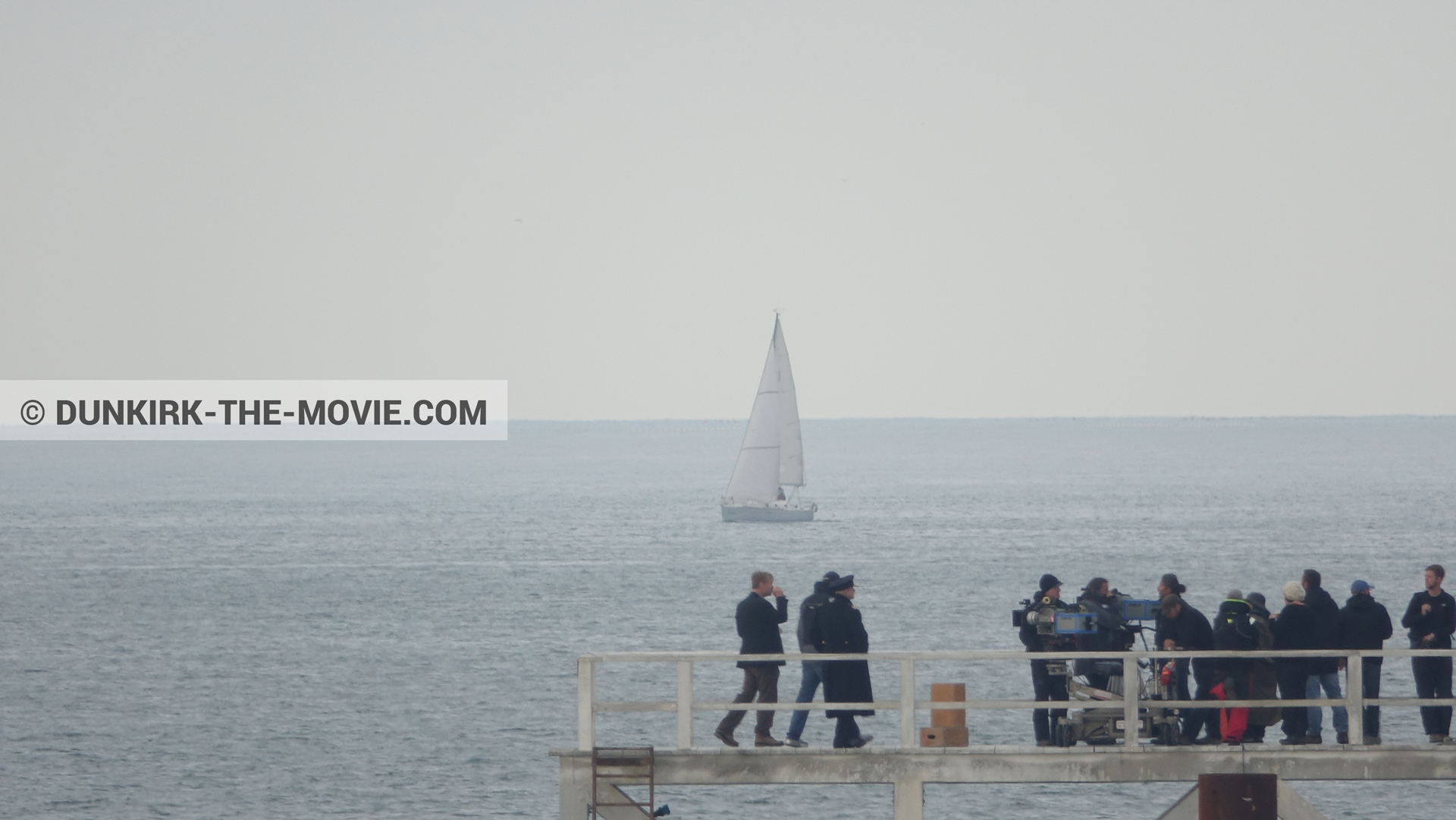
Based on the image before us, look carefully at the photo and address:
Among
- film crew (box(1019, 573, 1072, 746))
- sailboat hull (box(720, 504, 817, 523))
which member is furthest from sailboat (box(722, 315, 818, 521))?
film crew (box(1019, 573, 1072, 746))

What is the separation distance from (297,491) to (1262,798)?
578 feet

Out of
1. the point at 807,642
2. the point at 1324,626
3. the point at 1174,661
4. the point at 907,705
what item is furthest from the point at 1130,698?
the point at 807,642

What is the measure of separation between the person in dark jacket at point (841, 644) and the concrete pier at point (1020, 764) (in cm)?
52

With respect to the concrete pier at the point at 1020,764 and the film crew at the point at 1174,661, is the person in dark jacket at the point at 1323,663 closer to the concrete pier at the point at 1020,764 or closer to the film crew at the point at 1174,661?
the concrete pier at the point at 1020,764

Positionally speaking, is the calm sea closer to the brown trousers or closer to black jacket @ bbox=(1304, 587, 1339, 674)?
black jacket @ bbox=(1304, 587, 1339, 674)

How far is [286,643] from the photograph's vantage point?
193ft

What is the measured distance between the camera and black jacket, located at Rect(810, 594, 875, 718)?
1598 cm

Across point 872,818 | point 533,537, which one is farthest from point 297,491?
point 872,818

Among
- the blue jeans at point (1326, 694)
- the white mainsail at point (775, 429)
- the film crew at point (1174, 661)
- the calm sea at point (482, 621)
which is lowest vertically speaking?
the calm sea at point (482, 621)

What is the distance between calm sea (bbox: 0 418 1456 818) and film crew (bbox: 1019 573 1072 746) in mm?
6357

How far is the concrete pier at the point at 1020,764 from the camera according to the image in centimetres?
1560

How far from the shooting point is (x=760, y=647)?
16031mm

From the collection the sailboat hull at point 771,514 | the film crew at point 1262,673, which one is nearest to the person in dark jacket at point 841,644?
the film crew at point 1262,673

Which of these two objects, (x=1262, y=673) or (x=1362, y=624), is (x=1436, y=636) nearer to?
(x=1362, y=624)
